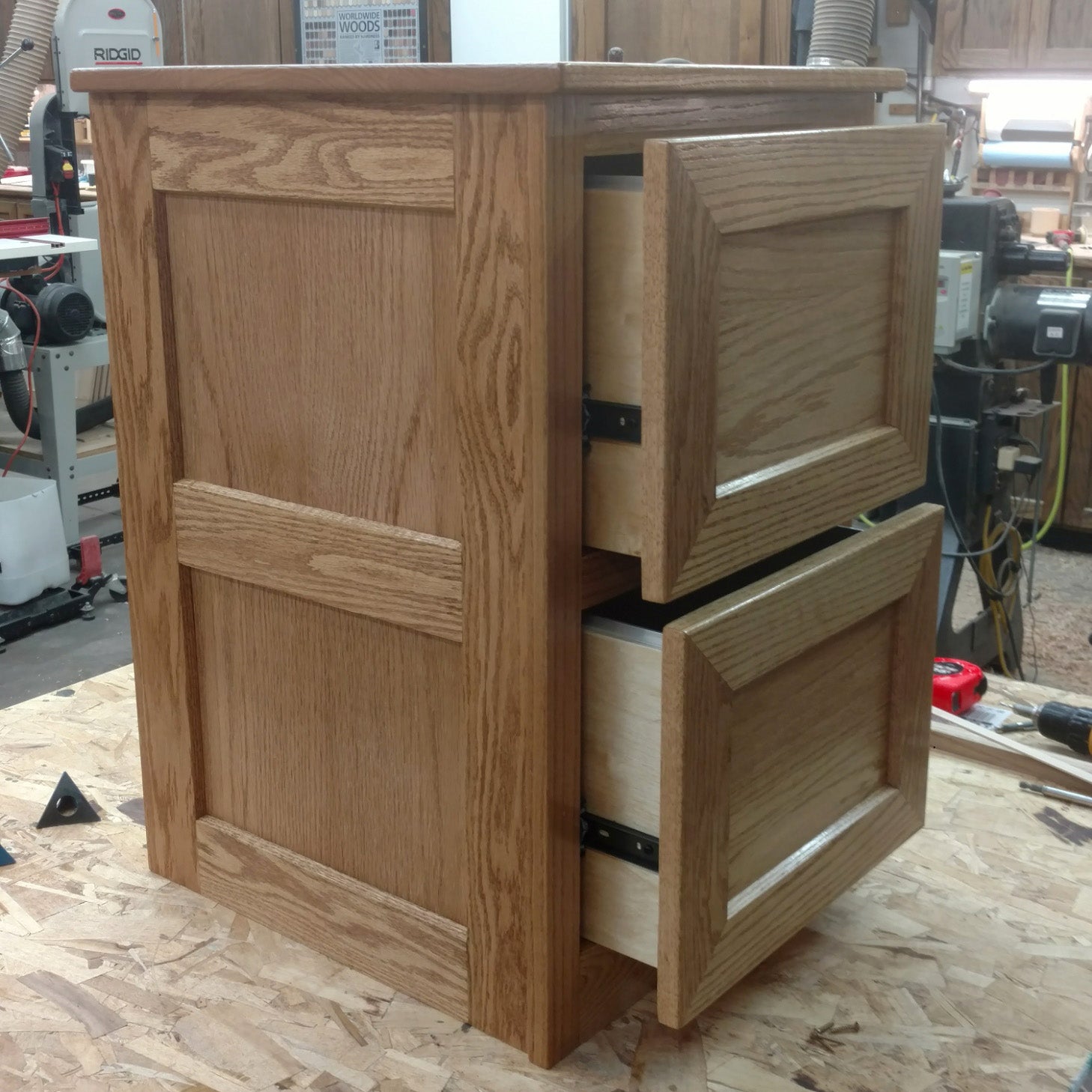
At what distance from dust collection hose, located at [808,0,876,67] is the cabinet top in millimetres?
458

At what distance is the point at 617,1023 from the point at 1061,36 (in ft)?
11.9

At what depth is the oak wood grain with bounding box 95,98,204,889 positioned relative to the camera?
954 millimetres

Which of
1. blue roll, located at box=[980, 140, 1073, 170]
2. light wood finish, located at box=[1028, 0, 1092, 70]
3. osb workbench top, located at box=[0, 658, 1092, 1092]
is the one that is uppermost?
light wood finish, located at box=[1028, 0, 1092, 70]

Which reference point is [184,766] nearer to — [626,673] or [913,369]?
[626,673]

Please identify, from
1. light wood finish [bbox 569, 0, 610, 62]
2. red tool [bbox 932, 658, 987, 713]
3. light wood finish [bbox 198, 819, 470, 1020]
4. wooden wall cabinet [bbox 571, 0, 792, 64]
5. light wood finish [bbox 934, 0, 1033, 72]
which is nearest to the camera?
light wood finish [bbox 198, 819, 470, 1020]

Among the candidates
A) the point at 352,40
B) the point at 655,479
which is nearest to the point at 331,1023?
the point at 655,479

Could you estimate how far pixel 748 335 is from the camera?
Answer: 802 millimetres

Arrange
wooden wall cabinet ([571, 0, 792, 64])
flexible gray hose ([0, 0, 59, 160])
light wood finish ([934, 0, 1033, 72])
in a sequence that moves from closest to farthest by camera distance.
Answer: flexible gray hose ([0, 0, 59, 160])
light wood finish ([934, 0, 1033, 72])
wooden wall cabinet ([571, 0, 792, 64])

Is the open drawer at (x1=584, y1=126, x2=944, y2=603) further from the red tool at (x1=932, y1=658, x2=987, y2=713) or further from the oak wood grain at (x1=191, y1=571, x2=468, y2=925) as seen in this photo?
the red tool at (x1=932, y1=658, x2=987, y2=713)

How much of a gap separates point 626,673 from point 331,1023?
348 millimetres

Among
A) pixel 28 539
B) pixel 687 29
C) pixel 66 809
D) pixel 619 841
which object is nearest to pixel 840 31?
pixel 619 841

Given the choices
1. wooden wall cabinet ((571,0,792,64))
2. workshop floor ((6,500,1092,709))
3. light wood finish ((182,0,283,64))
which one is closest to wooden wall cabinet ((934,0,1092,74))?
wooden wall cabinet ((571,0,792,64))

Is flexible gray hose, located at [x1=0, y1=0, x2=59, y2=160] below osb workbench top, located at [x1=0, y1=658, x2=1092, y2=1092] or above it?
above

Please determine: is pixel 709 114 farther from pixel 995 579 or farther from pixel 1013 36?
pixel 1013 36
